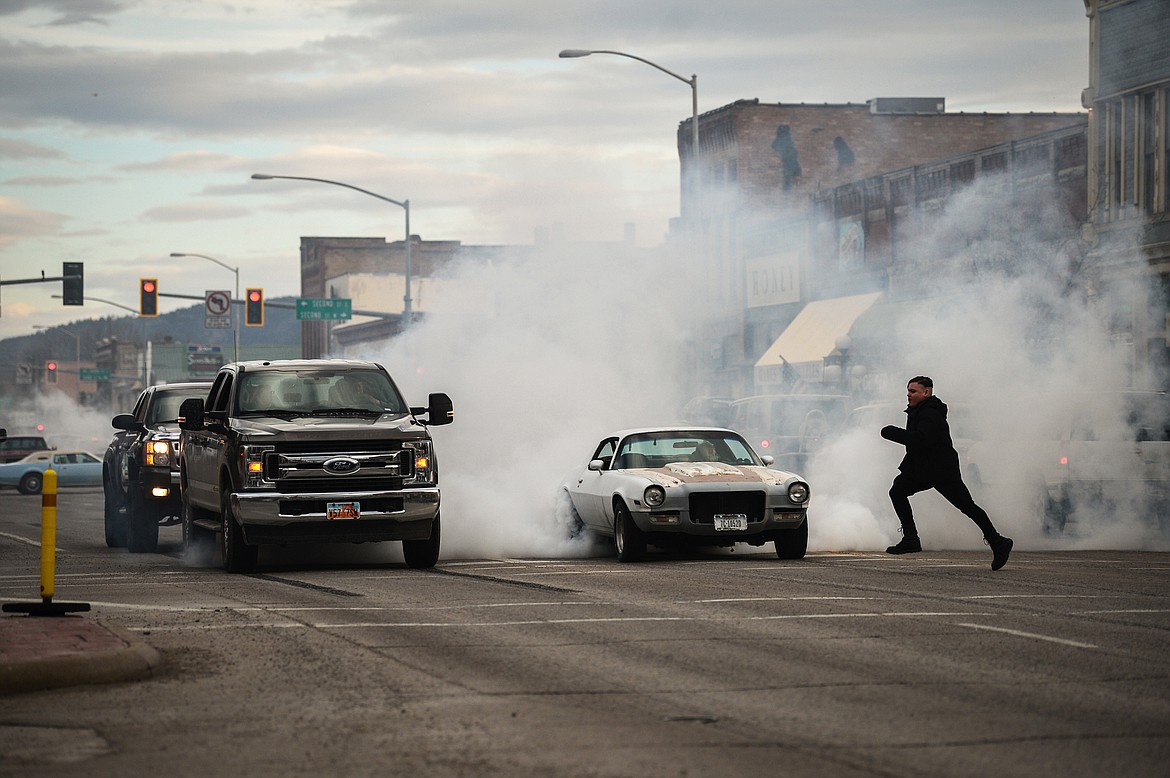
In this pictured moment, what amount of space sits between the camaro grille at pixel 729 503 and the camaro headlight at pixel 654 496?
0.31m

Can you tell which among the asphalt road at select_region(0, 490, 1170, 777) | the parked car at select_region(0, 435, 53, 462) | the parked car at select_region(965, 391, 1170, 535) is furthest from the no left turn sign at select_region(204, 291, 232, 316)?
the asphalt road at select_region(0, 490, 1170, 777)

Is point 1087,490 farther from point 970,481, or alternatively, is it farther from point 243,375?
point 243,375

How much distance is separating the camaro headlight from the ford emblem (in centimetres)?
291

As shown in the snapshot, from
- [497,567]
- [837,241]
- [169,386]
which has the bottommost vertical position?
[497,567]

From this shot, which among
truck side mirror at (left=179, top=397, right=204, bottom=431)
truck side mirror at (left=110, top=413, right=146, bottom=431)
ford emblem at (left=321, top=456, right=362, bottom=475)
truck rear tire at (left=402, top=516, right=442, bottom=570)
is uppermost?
truck side mirror at (left=179, top=397, right=204, bottom=431)

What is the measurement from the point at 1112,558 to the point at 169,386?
12046mm

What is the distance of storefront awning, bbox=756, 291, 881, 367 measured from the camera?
156 feet

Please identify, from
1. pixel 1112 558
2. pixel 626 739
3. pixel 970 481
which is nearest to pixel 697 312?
pixel 970 481

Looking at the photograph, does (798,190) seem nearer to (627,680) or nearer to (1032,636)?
(1032,636)

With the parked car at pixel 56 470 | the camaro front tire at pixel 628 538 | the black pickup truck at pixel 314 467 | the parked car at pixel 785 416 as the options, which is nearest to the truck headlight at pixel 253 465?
the black pickup truck at pixel 314 467

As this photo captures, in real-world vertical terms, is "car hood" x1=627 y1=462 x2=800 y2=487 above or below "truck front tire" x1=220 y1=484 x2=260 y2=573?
above

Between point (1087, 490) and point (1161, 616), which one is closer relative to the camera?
point (1161, 616)

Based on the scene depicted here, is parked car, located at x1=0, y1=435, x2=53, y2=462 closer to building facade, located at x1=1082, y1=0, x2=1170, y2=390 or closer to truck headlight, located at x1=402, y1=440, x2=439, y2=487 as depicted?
building facade, located at x1=1082, y1=0, x2=1170, y2=390

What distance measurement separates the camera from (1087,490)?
70.4 ft
